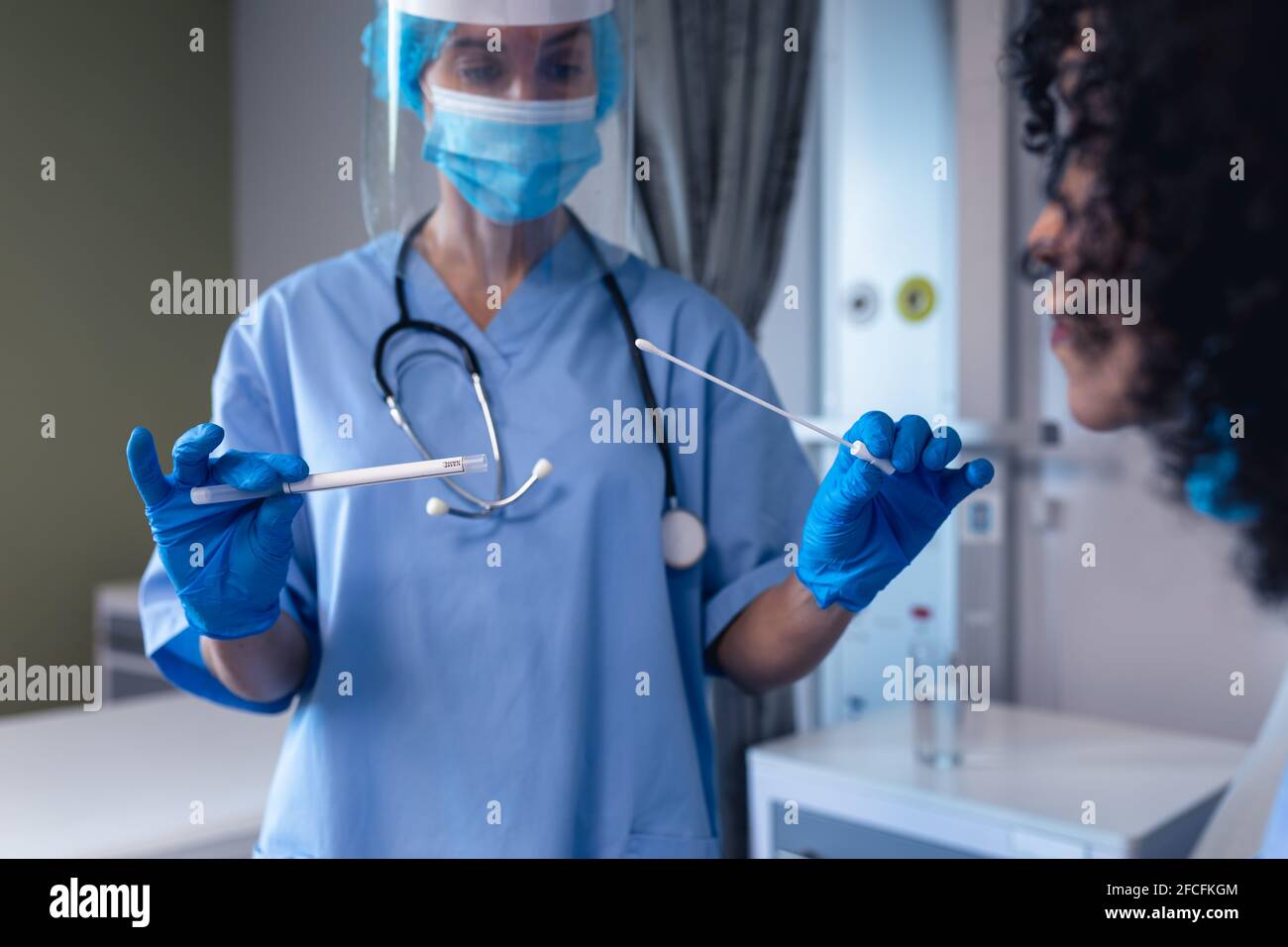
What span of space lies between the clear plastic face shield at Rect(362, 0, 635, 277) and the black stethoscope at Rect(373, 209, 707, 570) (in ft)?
0.09

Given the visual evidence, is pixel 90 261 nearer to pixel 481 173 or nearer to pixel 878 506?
pixel 481 173

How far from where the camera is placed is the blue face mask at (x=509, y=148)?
0.76 metres

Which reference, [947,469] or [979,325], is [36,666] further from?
[979,325]

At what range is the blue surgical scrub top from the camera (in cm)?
79

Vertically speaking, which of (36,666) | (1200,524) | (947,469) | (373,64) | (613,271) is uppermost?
(373,64)

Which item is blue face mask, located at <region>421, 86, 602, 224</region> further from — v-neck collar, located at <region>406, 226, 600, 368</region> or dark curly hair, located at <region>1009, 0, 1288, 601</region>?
dark curly hair, located at <region>1009, 0, 1288, 601</region>

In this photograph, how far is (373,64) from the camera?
0.82 meters

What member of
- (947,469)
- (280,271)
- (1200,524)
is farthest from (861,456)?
(1200,524)

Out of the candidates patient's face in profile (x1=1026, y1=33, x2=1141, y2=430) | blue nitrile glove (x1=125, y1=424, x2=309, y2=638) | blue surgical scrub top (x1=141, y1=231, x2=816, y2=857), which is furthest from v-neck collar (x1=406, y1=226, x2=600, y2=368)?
patient's face in profile (x1=1026, y1=33, x2=1141, y2=430)

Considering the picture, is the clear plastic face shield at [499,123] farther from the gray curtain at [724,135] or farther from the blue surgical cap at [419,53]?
the gray curtain at [724,135]

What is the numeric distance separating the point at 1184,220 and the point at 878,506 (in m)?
0.27

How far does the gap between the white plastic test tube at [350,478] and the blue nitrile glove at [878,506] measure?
0.80 ft

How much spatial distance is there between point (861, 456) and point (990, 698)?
125 cm

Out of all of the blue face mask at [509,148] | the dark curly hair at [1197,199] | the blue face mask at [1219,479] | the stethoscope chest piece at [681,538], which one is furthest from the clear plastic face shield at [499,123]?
the blue face mask at [1219,479]
